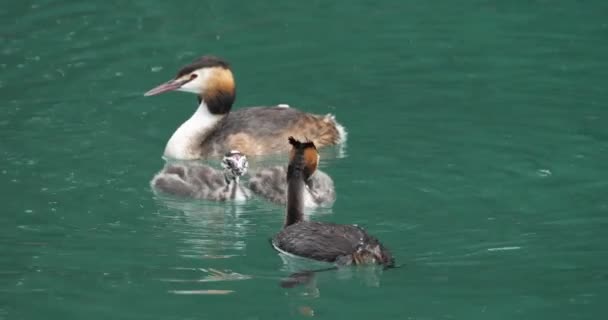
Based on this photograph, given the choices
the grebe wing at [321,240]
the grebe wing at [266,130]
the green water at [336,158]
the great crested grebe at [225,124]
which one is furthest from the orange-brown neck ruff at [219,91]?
the grebe wing at [321,240]

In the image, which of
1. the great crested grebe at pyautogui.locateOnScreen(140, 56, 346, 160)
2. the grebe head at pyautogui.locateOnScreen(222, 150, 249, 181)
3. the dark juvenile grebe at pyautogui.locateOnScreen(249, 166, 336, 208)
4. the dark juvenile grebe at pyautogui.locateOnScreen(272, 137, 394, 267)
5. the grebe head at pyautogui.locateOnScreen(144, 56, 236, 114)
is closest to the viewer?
the dark juvenile grebe at pyautogui.locateOnScreen(272, 137, 394, 267)

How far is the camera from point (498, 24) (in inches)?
742

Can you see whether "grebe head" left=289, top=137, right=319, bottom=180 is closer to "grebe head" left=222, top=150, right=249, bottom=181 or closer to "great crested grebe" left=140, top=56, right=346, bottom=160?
"grebe head" left=222, top=150, right=249, bottom=181

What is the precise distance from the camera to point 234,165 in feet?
43.8

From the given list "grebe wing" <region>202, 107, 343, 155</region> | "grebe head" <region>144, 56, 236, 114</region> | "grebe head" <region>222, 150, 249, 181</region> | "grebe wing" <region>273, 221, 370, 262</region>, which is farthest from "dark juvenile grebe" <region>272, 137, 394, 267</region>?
"grebe head" <region>144, 56, 236, 114</region>

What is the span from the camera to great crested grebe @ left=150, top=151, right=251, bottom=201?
13352 millimetres

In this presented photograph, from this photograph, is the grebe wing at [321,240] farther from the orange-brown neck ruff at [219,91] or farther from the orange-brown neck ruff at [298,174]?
the orange-brown neck ruff at [219,91]

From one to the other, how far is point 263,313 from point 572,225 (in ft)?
10.1

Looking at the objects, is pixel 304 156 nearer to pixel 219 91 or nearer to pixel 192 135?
pixel 192 135

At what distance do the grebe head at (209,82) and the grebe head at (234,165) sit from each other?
5.60ft

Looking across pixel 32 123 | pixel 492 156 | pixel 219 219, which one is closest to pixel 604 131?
pixel 492 156

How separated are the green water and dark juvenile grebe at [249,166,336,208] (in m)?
0.14

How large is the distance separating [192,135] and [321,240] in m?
3.95

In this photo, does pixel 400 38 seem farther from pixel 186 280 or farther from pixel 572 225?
pixel 186 280
